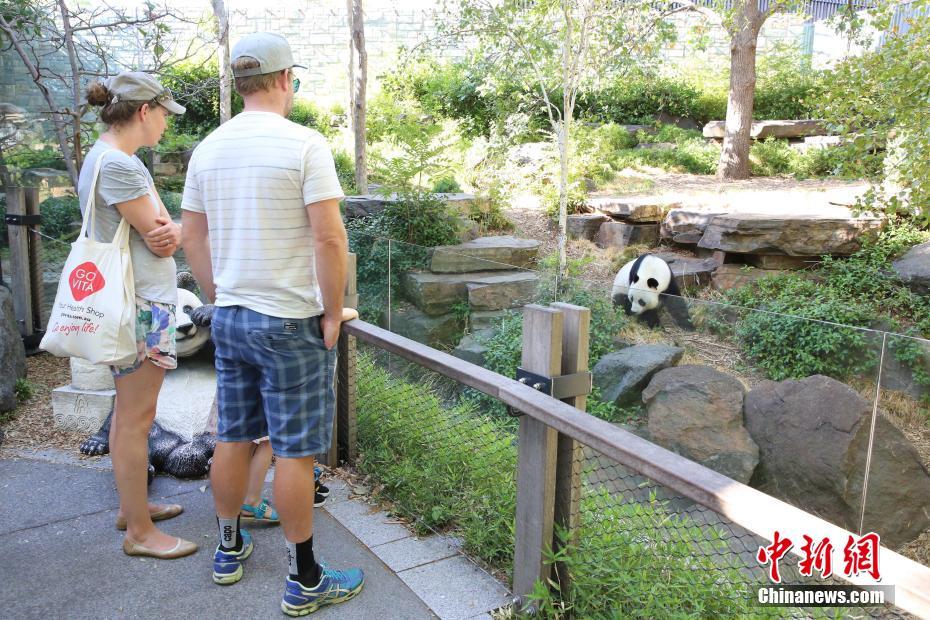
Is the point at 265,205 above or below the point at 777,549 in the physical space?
above

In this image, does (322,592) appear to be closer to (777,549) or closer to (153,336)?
(153,336)

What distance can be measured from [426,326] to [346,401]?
46.9 inches

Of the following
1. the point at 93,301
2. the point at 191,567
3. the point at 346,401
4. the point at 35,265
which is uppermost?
the point at 93,301

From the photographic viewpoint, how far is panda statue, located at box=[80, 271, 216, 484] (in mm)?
3553

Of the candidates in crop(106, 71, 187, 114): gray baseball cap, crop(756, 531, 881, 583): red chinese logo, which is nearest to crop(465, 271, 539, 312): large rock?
crop(106, 71, 187, 114): gray baseball cap

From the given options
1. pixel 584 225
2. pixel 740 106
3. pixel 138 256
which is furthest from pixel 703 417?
pixel 740 106

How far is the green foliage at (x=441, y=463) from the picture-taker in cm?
299

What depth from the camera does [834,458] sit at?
371 cm

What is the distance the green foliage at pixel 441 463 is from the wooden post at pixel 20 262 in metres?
2.69

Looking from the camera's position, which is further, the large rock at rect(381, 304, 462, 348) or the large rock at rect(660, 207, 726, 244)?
the large rock at rect(660, 207, 726, 244)

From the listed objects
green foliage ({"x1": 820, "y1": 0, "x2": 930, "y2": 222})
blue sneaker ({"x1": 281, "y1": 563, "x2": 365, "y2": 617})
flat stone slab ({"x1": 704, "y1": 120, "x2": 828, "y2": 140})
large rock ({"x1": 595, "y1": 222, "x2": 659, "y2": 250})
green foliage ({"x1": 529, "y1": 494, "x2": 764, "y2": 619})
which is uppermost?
flat stone slab ({"x1": 704, "y1": 120, "x2": 828, "y2": 140})

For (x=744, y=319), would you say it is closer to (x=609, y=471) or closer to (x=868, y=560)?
(x=609, y=471)

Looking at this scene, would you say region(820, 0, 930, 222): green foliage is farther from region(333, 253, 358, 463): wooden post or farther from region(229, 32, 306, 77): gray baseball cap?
region(229, 32, 306, 77): gray baseball cap

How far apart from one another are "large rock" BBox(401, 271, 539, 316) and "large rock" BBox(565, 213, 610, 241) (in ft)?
17.4
